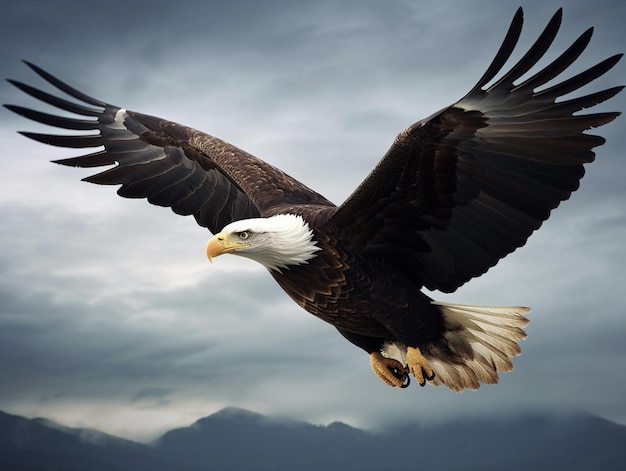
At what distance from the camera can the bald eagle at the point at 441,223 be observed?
17.3ft

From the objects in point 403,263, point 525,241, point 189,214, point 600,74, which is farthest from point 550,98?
point 189,214

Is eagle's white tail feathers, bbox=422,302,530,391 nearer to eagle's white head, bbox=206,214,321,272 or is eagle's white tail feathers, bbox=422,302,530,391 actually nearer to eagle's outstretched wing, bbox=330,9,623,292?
eagle's outstretched wing, bbox=330,9,623,292

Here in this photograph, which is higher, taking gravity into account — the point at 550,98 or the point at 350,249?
the point at 550,98

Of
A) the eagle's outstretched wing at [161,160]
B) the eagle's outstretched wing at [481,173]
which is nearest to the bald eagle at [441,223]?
the eagle's outstretched wing at [481,173]

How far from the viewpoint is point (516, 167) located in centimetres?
552

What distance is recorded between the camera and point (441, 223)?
575 centimetres

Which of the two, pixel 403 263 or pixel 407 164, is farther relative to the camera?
pixel 403 263

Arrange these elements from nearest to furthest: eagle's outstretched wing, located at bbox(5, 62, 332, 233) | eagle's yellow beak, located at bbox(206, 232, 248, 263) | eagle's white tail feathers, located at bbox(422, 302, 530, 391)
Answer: eagle's yellow beak, located at bbox(206, 232, 248, 263)
eagle's white tail feathers, located at bbox(422, 302, 530, 391)
eagle's outstretched wing, located at bbox(5, 62, 332, 233)

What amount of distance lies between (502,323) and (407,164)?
152 cm

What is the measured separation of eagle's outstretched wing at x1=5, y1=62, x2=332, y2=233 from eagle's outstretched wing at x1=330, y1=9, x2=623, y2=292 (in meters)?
1.55

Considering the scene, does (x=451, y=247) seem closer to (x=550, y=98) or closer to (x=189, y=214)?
(x=550, y=98)

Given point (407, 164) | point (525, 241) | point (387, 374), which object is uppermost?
point (407, 164)

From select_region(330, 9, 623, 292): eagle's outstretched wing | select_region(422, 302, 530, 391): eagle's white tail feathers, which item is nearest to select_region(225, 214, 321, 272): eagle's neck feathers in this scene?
select_region(330, 9, 623, 292): eagle's outstretched wing

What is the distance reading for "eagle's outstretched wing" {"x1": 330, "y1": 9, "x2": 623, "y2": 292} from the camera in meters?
5.23
